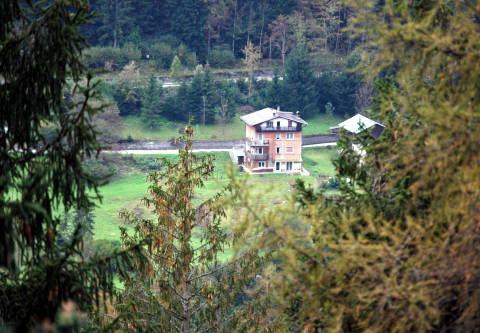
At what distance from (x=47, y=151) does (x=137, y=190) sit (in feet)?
98.2

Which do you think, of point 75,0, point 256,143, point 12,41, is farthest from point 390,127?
point 256,143

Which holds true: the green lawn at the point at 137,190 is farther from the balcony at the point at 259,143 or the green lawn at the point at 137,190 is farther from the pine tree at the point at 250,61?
the pine tree at the point at 250,61

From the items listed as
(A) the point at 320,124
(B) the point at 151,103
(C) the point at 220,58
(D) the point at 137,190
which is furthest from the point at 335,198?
(C) the point at 220,58

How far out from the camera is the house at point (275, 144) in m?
41.0

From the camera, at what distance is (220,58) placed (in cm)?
5566

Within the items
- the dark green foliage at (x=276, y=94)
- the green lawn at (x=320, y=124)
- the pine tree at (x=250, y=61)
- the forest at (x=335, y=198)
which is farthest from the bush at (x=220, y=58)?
the forest at (x=335, y=198)

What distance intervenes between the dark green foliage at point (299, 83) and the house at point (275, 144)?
777cm

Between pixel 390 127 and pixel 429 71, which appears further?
pixel 390 127

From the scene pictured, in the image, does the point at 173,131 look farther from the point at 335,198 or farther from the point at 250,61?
the point at 335,198

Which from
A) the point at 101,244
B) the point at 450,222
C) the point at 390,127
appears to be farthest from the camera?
the point at 101,244

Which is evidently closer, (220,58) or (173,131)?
(173,131)

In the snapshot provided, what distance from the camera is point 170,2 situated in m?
55.2

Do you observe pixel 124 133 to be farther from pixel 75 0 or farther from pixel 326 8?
pixel 75 0

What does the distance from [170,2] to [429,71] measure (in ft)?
179
